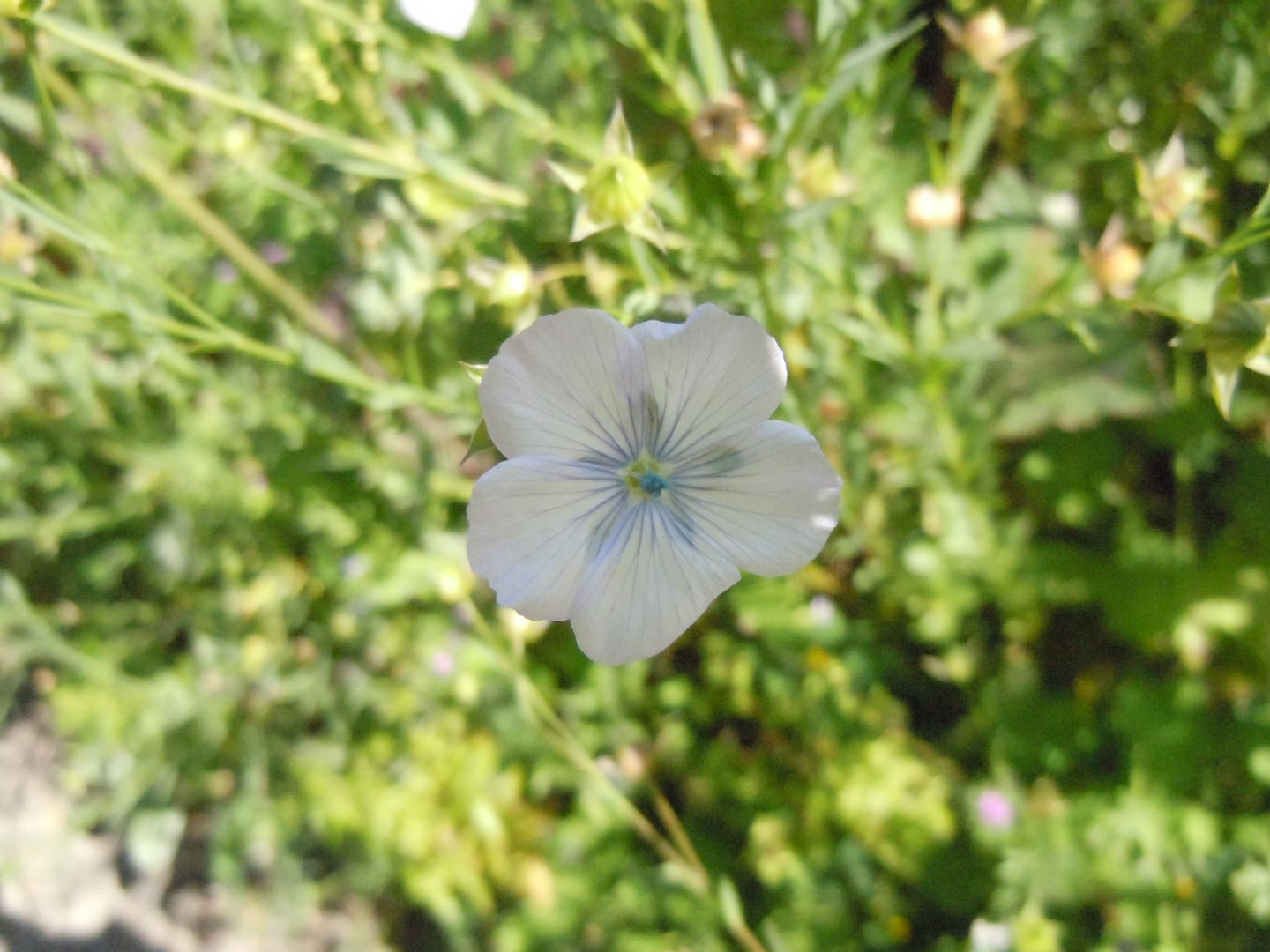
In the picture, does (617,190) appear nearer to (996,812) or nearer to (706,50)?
(706,50)

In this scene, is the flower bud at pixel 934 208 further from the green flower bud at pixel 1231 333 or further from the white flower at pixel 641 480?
the white flower at pixel 641 480

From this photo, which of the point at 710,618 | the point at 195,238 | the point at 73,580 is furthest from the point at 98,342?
the point at 710,618

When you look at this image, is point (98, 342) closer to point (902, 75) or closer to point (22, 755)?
point (22, 755)

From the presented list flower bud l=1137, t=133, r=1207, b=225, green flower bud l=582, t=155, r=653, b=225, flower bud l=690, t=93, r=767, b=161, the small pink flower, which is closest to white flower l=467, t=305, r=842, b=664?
green flower bud l=582, t=155, r=653, b=225

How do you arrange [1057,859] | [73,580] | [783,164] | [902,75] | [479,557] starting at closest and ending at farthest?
[479,557], [783,164], [902,75], [1057,859], [73,580]

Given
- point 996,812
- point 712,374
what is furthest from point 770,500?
point 996,812

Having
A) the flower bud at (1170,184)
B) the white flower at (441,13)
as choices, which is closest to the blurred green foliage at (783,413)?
the flower bud at (1170,184)

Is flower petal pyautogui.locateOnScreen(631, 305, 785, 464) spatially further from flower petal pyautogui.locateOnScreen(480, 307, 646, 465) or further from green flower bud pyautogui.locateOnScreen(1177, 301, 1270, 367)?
green flower bud pyautogui.locateOnScreen(1177, 301, 1270, 367)

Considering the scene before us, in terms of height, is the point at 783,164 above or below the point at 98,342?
above
